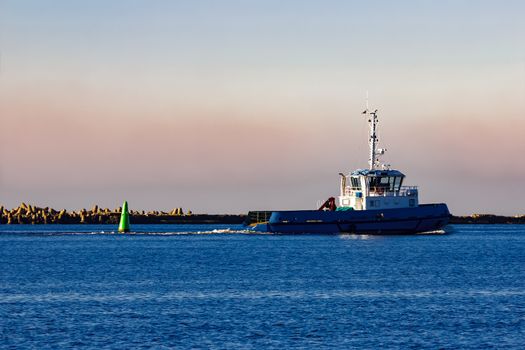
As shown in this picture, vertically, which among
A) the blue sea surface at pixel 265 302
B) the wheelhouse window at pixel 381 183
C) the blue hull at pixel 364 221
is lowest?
the blue sea surface at pixel 265 302

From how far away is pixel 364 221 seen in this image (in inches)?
4437

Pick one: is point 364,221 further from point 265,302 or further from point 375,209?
point 265,302

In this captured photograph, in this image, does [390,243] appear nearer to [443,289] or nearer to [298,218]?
[298,218]

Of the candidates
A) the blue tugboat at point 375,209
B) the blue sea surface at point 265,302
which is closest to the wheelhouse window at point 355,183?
the blue tugboat at point 375,209

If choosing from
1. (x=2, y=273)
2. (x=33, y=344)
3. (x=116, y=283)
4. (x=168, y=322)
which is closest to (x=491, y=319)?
(x=168, y=322)

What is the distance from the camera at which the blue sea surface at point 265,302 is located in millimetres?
37281

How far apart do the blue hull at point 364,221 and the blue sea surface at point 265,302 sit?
25126 millimetres

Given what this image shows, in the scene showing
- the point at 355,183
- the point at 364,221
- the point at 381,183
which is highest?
the point at 355,183

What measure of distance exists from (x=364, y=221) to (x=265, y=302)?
6487 cm

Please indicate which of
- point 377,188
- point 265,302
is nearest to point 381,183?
point 377,188

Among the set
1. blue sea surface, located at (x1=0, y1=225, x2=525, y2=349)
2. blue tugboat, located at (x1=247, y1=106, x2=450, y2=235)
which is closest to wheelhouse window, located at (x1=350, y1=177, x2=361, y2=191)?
blue tugboat, located at (x1=247, y1=106, x2=450, y2=235)

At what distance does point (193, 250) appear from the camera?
106m

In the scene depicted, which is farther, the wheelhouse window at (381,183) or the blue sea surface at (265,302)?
the wheelhouse window at (381,183)

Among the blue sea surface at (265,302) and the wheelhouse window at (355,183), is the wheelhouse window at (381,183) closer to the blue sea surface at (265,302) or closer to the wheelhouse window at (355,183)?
the wheelhouse window at (355,183)
